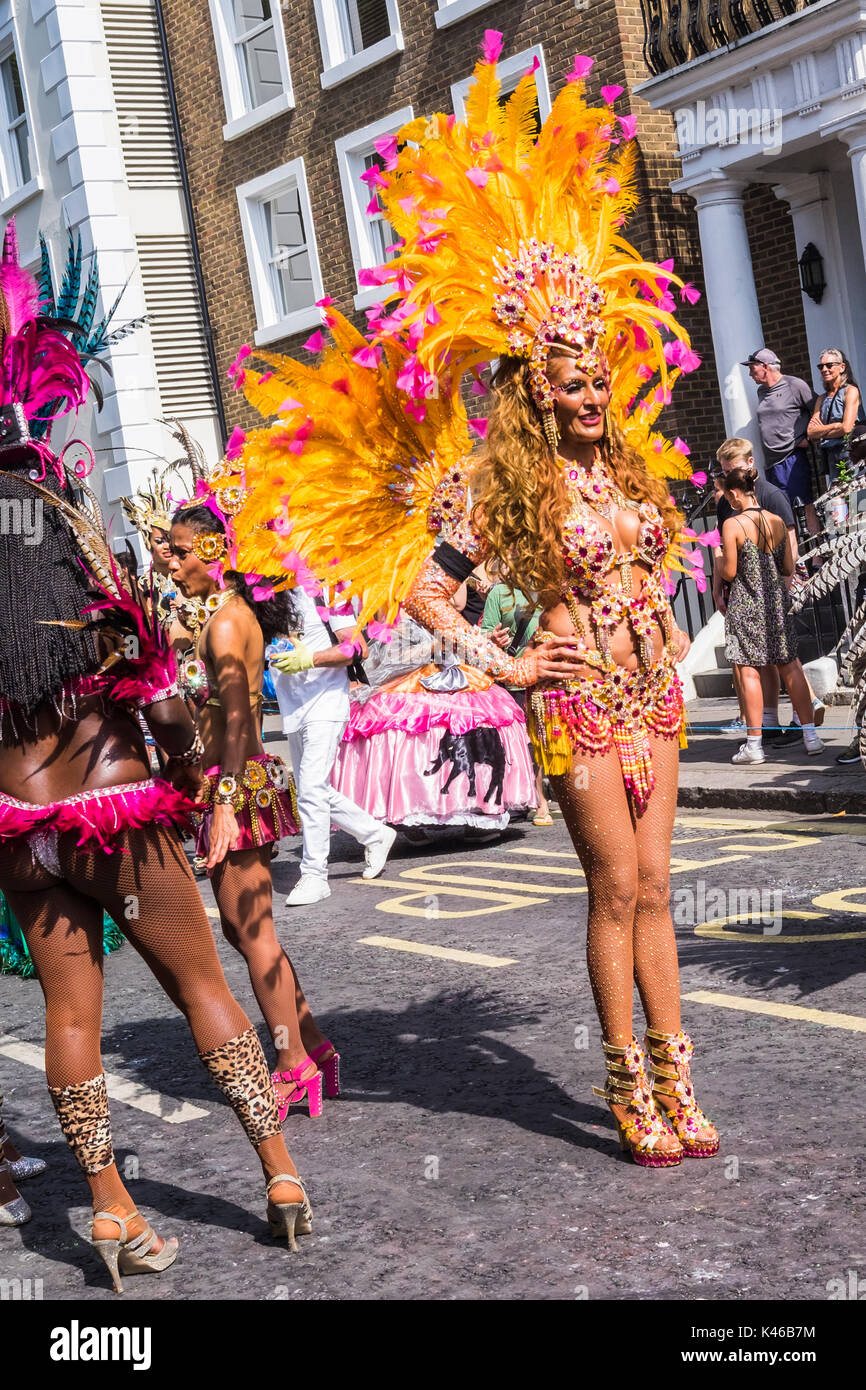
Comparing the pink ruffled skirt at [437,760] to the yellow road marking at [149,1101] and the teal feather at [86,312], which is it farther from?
the teal feather at [86,312]

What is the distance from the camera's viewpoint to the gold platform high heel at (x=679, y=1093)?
408cm

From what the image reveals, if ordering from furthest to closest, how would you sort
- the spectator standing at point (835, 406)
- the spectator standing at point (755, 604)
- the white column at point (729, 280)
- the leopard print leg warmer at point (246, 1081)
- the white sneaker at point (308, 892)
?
the white column at point (729, 280)
the spectator standing at point (835, 406)
the spectator standing at point (755, 604)
the white sneaker at point (308, 892)
the leopard print leg warmer at point (246, 1081)

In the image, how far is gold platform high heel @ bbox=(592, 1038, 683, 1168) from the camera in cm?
407

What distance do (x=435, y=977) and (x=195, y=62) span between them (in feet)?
59.3

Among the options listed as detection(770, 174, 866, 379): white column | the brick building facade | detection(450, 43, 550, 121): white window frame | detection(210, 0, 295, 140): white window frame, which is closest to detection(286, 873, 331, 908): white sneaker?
the brick building facade

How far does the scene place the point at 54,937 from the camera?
3764 mm

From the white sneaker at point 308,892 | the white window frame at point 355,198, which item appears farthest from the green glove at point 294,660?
the white window frame at point 355,198

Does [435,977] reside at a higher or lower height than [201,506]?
lower

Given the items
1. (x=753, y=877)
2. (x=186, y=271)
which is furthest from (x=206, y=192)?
(x=753, y=877)

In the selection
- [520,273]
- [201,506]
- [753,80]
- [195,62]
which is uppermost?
[195,62]

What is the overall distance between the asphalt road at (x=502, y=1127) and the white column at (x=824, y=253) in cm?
919

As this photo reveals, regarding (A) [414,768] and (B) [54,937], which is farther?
(A) [414,768]

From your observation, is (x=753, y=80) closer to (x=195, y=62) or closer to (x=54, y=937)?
(x=195, y=62)

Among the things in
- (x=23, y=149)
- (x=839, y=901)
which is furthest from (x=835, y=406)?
(x=23, y=149)
